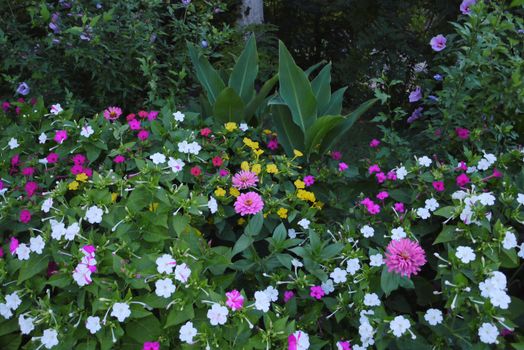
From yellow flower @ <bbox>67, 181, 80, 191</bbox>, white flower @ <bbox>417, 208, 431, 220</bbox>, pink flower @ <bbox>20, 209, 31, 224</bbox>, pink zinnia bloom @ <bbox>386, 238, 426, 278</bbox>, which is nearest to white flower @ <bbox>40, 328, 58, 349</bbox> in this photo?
pink flower @ <bbox>20, 209, 31, 224</bbox>

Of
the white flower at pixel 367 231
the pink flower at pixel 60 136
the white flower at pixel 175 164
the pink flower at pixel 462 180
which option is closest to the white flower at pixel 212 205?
the white flower at pixel 175 164

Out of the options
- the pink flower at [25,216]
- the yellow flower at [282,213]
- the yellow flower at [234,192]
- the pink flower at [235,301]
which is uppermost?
the pink flower at [235,301]

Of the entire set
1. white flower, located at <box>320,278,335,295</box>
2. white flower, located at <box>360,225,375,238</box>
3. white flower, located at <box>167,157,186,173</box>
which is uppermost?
white flower, located at <box>167,157,186,173</box>

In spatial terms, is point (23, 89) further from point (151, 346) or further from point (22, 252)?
point (151, 346)

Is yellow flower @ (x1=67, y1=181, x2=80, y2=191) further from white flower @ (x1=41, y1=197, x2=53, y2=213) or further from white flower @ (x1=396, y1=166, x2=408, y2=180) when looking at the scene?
white flower @ (x1=396, y1=166, x2=408, y2=180)

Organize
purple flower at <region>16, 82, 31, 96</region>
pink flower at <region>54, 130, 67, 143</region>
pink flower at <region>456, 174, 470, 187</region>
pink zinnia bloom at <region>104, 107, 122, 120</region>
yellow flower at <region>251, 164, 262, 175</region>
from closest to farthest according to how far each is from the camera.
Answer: pink flower at <region>456, 174, 470, 187</region>
yellow flower at <region>251, 164, 262, 175</region>
pink flower at <region>54, 130, 67, 143</region>
pink zinnia bloom at <region>104, 107, 122, 120</region>
purple flower at <region>16, 82, 31, 96</region>

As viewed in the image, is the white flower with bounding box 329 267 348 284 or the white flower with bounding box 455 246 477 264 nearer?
the white flower with bounding box 455 246 477 264

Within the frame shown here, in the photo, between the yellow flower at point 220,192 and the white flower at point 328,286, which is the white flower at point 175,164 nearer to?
the yellow flower at point 220,192

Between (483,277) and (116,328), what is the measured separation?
1036mm

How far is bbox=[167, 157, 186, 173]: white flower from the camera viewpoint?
185 cm

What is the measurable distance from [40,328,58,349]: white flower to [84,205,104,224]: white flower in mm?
326

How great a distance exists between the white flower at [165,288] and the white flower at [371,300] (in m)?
0.58

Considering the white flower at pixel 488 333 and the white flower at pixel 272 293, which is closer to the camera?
the white flower at pixel 488 333

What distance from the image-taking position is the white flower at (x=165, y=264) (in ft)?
4.65
